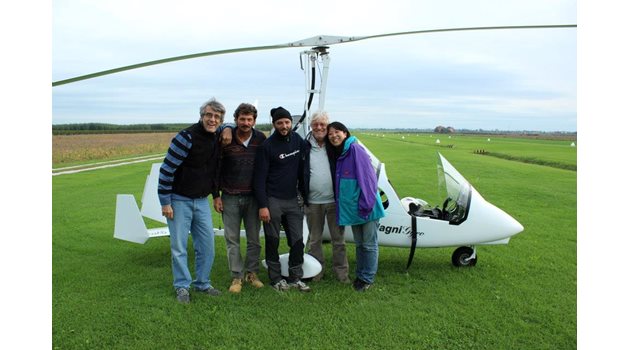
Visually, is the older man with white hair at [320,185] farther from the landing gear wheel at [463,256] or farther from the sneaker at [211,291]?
the landing gear wheel at [463,256]

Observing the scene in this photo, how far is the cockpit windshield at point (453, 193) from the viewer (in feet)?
17.5

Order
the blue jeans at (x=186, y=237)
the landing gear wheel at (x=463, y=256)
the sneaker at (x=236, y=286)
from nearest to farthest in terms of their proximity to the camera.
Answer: the blue jeans at (x=186, y=237) → the sneaker at (x=236, y=286) → the landing gear wheel at (x=463, y=256)

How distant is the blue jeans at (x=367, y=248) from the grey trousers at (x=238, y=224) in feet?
3.73

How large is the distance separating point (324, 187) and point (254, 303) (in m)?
1.44

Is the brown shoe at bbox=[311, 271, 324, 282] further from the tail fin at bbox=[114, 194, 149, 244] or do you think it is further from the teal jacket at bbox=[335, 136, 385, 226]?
the tail fin at bbox=[114, 194, 149, 244]

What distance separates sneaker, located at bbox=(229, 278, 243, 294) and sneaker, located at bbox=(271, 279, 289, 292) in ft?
1.29

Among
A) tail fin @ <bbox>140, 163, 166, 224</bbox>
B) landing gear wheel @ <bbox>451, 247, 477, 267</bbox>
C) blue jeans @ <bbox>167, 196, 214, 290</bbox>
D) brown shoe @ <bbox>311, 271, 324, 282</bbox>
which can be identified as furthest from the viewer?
tail fin @ <bbox>140, 163, 166, 224</bbox>

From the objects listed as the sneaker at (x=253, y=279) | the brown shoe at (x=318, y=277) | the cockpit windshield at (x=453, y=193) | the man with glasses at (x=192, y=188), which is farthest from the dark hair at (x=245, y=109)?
the cockpit windshield at (x=453, y=193)

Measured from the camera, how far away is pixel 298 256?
4910mm

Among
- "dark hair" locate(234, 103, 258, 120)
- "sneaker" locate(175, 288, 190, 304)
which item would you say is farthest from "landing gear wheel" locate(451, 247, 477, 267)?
"sneaker" locate(175, 288, 190, 304)

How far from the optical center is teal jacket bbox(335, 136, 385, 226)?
180 inches

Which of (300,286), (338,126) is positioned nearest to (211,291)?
(300,286)

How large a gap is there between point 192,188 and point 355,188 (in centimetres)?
170

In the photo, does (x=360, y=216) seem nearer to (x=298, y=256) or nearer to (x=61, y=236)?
(x=298, y=256)
